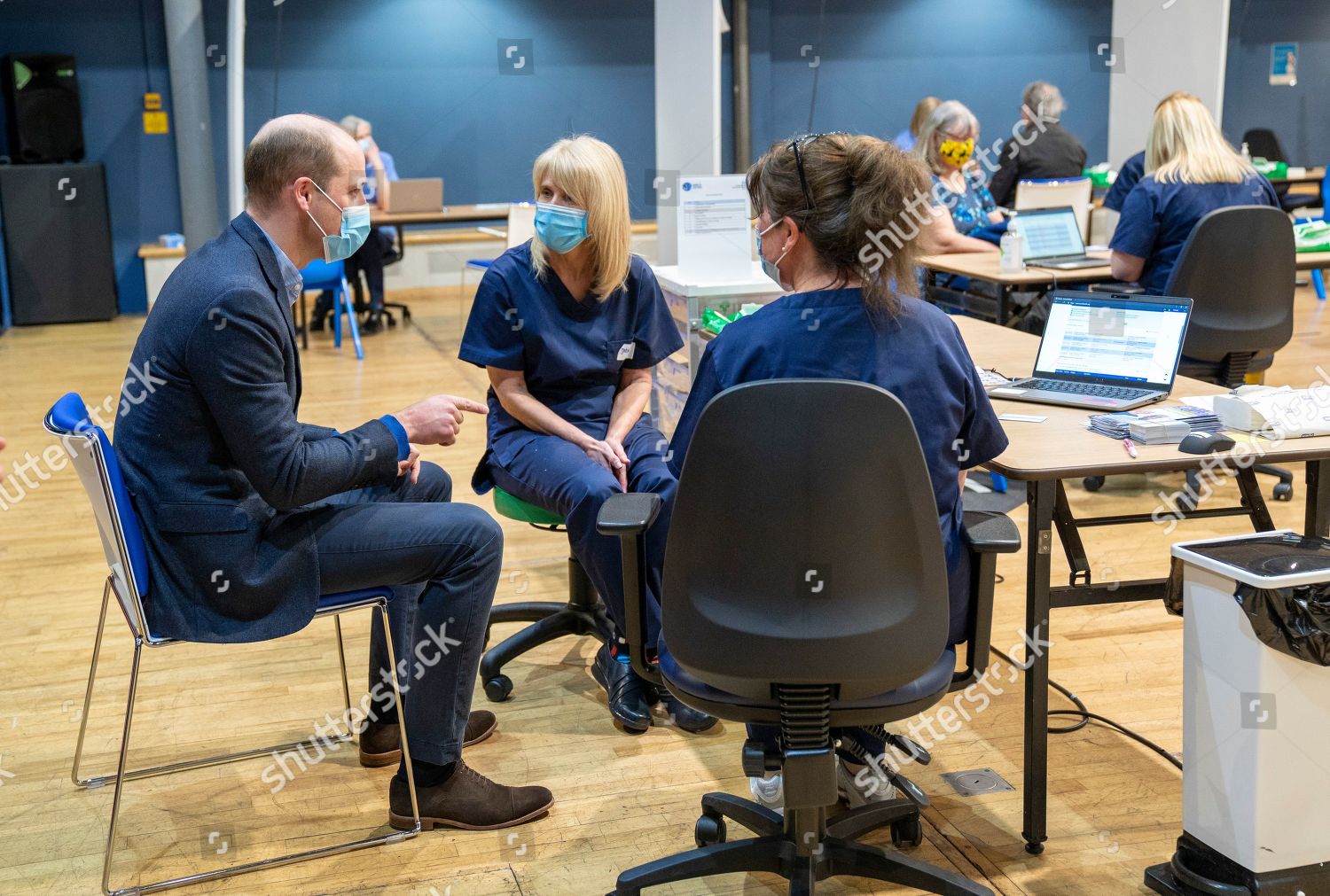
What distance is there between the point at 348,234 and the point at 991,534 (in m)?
1.30

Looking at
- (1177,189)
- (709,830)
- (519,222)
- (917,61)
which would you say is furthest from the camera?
(917,61)

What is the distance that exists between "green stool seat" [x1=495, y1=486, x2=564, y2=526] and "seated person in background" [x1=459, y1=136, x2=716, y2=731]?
1.9 inches

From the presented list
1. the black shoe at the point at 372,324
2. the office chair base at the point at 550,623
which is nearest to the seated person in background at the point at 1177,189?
the office chair base at the point at 550,623

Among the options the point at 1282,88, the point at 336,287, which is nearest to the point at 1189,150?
the point at 336,287

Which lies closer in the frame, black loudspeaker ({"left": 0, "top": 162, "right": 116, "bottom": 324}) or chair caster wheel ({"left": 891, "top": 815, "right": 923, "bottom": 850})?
chair caster wheel ({"left": 891, "top": 815, "right": 923, "bottom": 850})

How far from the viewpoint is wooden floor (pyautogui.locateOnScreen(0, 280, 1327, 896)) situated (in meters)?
2.26

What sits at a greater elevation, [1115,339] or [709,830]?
[1115,339]

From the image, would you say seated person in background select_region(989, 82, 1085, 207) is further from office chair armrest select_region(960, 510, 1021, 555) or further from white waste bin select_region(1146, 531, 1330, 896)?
office chair armrest select_region(960, 510, 1021, 555)

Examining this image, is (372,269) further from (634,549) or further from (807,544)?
(807,544)

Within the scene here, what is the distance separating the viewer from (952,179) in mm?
5719

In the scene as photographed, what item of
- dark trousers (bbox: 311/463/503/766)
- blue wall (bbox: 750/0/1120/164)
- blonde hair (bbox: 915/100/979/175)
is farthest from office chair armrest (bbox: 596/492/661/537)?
blue wall (bbox: 750/0/1120/164)

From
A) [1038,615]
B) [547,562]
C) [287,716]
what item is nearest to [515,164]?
[547,562]

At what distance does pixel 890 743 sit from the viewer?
258 cm

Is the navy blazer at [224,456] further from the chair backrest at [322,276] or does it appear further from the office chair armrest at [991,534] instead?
the chair backrest at [322,276]
